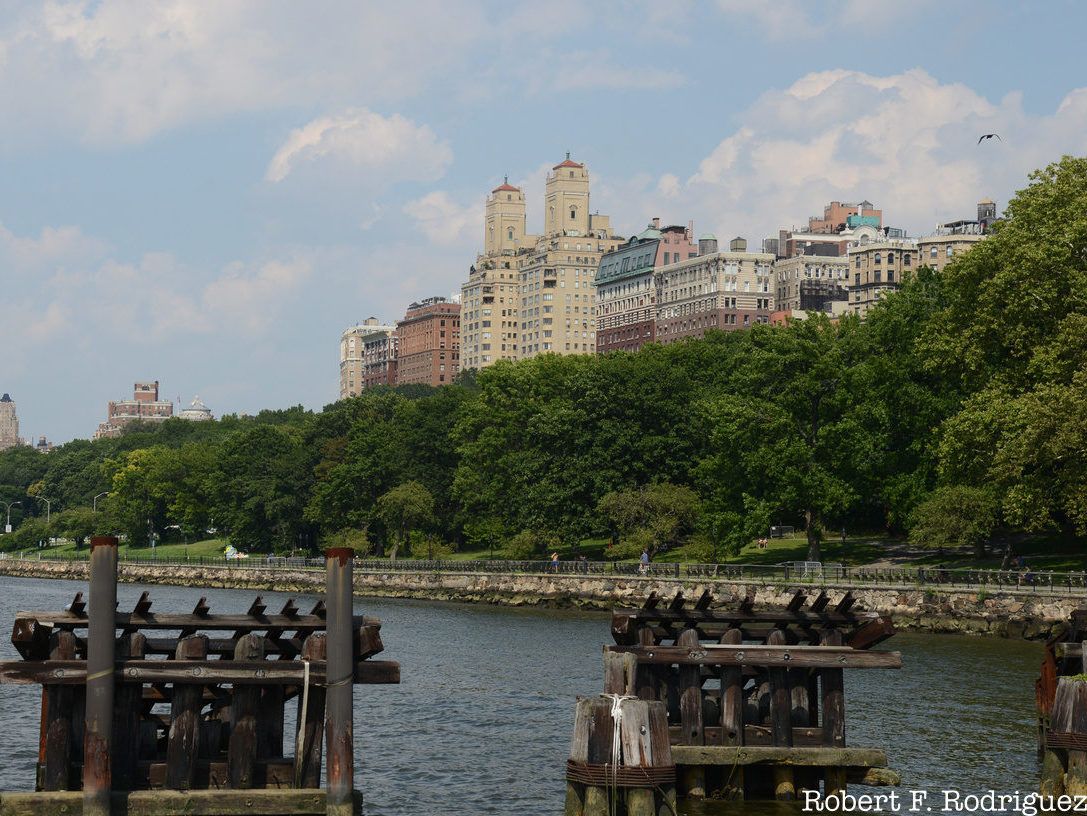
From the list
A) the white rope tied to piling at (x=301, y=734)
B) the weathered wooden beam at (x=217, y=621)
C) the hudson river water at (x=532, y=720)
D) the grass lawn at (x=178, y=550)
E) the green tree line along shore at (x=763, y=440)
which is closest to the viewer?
the white rope tied to piling at (x=301, y=734)

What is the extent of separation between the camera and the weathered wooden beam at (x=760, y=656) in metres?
23.3

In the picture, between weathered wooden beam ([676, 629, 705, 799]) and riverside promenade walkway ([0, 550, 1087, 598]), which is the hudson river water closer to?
weathered wooden beam ([676, 629, 705, 799])

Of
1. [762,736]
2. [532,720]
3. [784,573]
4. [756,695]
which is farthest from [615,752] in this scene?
Answer: [784,573]

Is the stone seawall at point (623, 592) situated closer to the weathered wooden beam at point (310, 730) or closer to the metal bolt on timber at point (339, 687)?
the weathered wooden beam at point (310, 730)

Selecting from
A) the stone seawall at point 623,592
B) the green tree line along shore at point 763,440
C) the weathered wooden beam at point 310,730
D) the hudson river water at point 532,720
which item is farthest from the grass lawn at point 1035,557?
the weathered wooden beam at point 310,730

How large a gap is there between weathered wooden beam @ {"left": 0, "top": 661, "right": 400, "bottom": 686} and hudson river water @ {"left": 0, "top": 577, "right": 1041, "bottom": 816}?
611 centimetres

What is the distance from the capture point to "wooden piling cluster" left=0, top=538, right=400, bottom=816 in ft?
65.6

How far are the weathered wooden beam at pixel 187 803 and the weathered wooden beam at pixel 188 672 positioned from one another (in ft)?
4.54

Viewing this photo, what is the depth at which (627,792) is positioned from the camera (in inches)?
787

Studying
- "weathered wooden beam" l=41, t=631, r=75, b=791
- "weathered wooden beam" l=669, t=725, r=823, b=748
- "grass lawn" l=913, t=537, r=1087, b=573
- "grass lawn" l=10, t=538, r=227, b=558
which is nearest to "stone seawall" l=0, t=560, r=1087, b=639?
"grass lawn" l=913, t=537, r=1087, b=573

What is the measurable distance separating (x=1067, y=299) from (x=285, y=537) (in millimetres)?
87227

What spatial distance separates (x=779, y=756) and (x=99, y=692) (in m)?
9.88

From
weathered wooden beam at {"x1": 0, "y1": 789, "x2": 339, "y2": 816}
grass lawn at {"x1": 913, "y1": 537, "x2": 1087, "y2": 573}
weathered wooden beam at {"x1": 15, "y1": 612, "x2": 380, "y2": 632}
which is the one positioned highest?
grass lawn at {"x1": 913, "y1": 537, "x2": 1087, "y2": 573}

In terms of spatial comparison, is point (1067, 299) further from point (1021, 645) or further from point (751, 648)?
point (751, 648)
